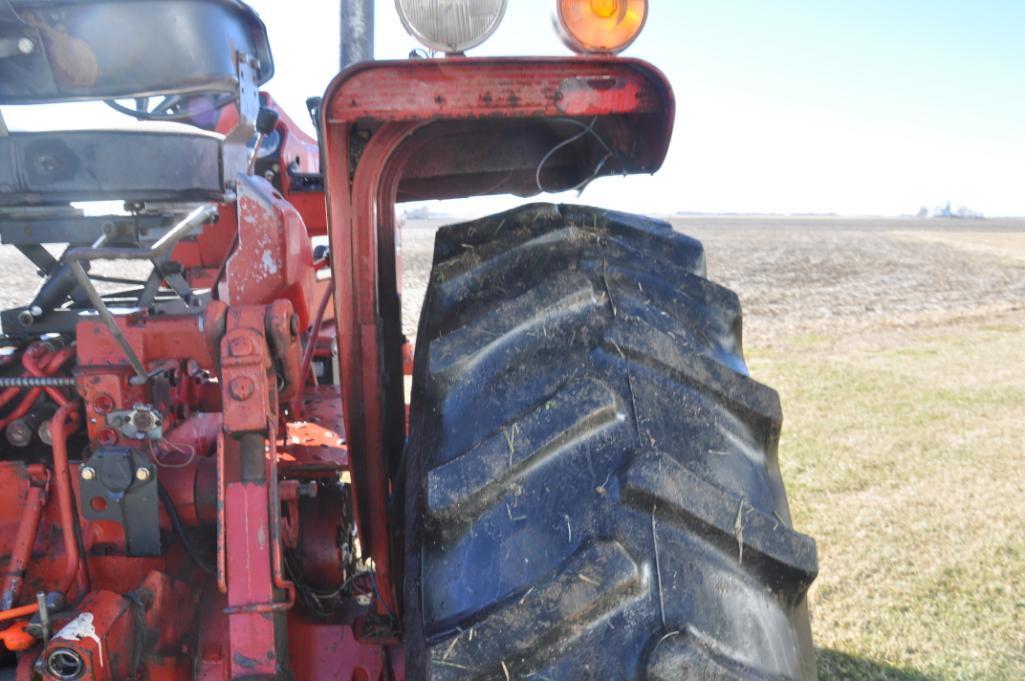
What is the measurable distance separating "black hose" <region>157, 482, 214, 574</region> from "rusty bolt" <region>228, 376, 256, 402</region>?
0.43m

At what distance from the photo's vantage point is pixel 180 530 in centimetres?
187

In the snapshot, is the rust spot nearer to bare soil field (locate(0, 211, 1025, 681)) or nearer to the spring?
the spring

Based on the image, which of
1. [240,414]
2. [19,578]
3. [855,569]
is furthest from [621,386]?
[855,569]

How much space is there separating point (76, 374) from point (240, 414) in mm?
443

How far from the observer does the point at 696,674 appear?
110 cm

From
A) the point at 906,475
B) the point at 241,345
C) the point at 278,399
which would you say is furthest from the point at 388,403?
the point at 906,475

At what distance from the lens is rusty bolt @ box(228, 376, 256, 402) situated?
5.15 ft

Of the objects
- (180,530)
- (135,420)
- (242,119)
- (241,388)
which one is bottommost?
(180,530)

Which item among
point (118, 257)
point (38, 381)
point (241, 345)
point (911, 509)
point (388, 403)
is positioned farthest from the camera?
point (911, 509)

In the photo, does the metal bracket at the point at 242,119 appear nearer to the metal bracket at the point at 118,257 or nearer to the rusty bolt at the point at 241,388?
the metal bracket at the point at 118,257

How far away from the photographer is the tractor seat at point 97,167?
76.6 inches

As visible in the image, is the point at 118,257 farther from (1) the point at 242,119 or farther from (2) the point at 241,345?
(1) the point at 242,119

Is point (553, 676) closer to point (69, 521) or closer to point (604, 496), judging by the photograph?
point (604, 496)

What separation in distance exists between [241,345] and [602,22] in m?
0.85
